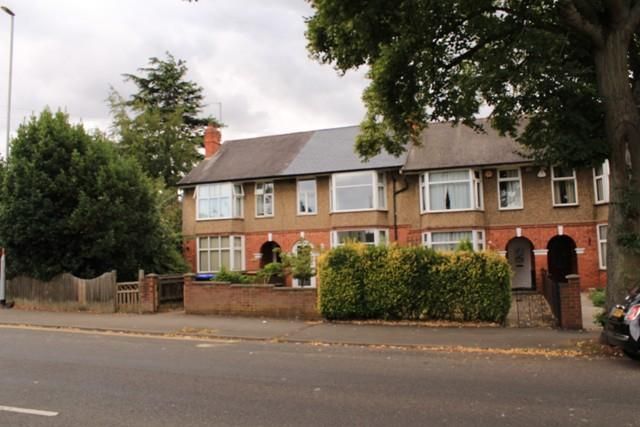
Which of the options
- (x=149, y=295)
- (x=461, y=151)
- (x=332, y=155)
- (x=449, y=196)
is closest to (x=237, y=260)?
(x=332, y=155)

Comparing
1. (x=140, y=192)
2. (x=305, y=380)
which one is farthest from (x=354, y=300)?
(x=140, y=192)

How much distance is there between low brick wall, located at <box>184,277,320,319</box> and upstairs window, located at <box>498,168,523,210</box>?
41.8ft

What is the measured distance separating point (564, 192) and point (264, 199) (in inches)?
563

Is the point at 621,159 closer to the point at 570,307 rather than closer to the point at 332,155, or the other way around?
the point at 570,307

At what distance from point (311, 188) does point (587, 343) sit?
1789cm

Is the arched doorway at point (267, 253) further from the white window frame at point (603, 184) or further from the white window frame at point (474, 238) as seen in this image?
the white window frame at point (603, 184)

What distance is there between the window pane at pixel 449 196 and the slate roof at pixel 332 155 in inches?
37.4

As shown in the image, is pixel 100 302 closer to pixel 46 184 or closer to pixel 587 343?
pixel 46 184

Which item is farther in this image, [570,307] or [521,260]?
[521,260]

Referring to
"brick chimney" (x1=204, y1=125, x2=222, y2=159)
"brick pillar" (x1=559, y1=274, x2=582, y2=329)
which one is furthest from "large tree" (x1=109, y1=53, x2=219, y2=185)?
"brick pillar" (x1=559, y1=274, x2=582, y2=329)

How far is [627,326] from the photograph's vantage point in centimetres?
843

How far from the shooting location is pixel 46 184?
1812 cm

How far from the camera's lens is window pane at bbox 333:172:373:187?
82.6 feet

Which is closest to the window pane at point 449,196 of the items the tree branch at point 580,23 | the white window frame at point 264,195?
the white window frame at point 264,195
